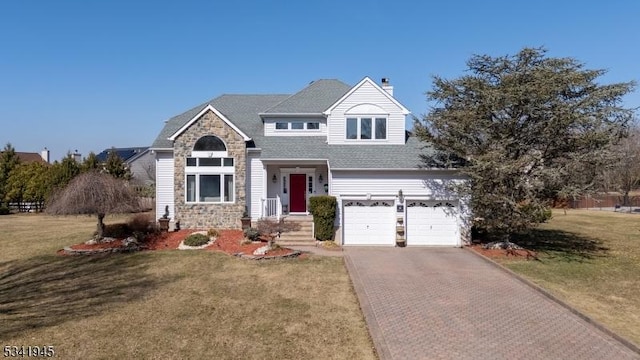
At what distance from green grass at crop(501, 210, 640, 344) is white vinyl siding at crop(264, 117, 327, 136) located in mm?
12217

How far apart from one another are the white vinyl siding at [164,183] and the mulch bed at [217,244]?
1881mm

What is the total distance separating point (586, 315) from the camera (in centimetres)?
952

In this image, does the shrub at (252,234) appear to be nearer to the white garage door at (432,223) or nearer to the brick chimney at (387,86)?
the white garage door at (432,223)

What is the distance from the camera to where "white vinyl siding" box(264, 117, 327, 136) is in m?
23.0

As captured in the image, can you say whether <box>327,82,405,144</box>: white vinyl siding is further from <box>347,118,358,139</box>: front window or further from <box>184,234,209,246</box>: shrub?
<box>184,234,209,246</box>: shrub

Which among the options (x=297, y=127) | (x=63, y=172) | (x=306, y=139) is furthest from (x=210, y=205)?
(x=63, y=172)

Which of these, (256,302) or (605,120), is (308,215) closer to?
(256,302)

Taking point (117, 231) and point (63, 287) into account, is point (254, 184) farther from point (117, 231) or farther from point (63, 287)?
point (63, 287)

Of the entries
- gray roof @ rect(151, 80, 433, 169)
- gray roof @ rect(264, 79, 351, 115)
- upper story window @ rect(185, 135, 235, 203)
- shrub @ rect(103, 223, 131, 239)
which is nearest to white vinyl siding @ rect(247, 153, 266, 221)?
gray roof @ rect(151, 80, 433, 169)

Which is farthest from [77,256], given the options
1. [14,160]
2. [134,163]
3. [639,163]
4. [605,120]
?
[639,163]

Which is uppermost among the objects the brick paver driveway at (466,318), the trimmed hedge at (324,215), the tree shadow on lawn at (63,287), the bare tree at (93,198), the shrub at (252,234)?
the bare tree at (93,198)

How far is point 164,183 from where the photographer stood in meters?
21.2

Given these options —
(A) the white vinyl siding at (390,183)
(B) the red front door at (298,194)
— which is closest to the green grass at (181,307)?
(A) the white vinyl siding at (390,183)

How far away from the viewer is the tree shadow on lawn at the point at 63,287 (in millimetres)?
9570
